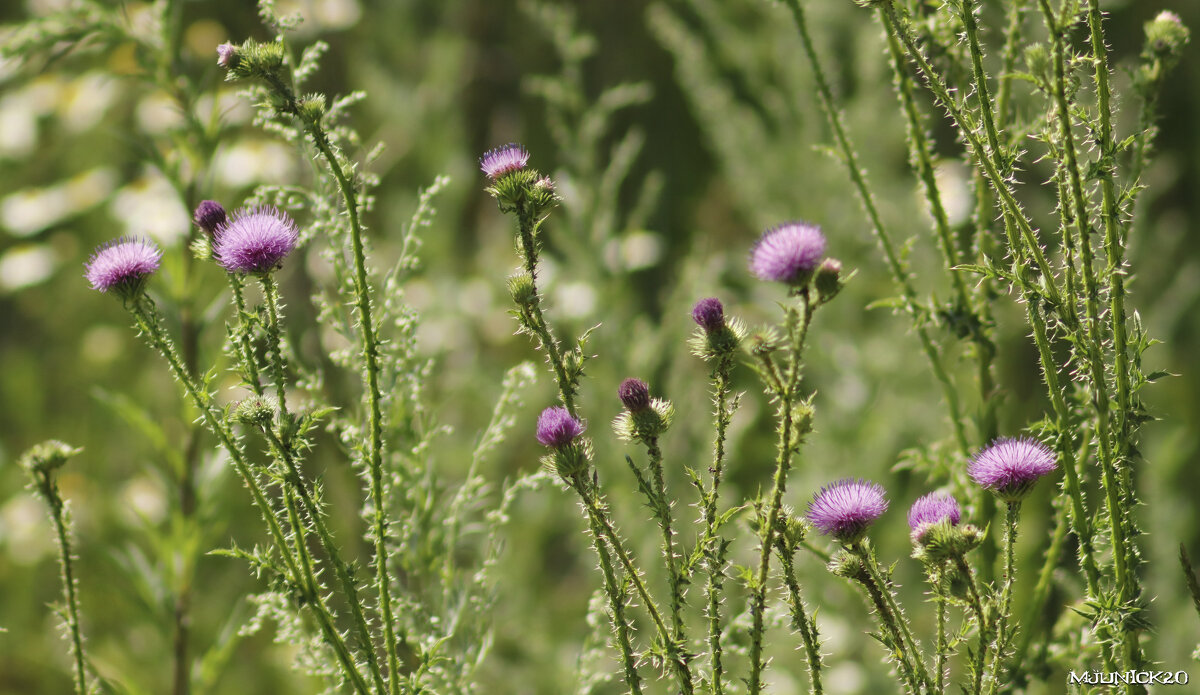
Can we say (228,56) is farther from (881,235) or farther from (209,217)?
(881,235)

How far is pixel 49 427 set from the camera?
2.53m

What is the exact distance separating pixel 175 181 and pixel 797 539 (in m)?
0.80

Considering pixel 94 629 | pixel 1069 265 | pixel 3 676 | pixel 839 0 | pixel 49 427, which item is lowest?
pixel 1069 265

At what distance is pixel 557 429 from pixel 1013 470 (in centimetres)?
26

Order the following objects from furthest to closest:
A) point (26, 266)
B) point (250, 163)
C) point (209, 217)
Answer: point (26, 266)
point (250, 163)
point (209, 217)

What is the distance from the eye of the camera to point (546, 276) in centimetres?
225

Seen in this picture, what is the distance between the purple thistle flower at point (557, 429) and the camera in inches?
22.2

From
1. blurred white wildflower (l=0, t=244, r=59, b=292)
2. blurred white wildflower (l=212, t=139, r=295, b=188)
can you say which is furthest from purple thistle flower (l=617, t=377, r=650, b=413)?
blurred white wildflower (l=0, t=244, r=59, b=292)

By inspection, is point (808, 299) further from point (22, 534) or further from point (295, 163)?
point (22, 534)

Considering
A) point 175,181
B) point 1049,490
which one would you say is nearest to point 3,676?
point 175,181

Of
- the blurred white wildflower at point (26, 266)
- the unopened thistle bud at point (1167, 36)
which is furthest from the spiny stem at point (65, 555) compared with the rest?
the blurred white wildflower at point (26, 266)

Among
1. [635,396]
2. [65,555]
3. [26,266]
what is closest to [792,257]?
[635,396]

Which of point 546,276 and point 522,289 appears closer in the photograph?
point 522,289

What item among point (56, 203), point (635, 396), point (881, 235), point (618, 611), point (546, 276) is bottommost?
point (618, 611)
